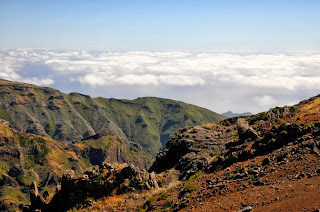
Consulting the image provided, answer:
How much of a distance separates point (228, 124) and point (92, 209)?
34.1 meters

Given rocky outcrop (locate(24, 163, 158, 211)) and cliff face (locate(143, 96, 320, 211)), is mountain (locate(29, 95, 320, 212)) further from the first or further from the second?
rocky outcrop (locate(24, 163, 158, 211))

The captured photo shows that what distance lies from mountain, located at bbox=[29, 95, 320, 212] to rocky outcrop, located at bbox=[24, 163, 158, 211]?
0.15m

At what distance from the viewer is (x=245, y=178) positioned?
1187 inches

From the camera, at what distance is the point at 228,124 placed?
202ft

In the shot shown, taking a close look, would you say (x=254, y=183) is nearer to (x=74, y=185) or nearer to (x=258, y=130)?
(x=258, y=130)

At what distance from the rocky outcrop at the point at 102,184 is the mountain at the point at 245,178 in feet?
0.48

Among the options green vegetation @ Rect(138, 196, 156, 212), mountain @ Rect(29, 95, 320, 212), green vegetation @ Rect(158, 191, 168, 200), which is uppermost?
mountain @ Rect(29, 95, 320, 212)

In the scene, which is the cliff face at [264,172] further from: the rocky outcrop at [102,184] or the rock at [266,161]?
the rocky outcrop at [102,184]

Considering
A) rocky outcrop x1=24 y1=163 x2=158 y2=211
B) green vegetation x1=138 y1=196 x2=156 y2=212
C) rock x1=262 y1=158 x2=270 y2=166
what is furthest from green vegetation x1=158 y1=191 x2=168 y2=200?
rock x1=262 y1=158 x2=270 y2=166

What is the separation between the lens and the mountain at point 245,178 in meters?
24.9

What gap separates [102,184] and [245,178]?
2026 centimetres

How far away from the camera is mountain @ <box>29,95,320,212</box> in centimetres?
2494

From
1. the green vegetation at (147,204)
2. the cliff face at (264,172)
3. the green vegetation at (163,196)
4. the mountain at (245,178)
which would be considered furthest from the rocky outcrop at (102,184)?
the cliff face at (264,172)

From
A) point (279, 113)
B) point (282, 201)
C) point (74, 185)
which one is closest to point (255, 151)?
point (282, 201)
